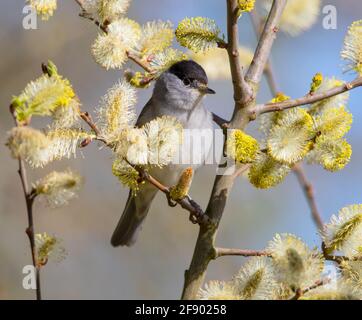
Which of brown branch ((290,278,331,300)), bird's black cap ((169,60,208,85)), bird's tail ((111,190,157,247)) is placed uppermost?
bird's black cap ((169,60,208,85))

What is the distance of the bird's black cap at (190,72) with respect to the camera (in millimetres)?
4152

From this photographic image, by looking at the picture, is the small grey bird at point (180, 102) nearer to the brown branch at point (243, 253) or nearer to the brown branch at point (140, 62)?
the brown branch at point (140, 62)

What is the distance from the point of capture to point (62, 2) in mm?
6441

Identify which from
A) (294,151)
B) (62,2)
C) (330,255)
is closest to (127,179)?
(294,151)

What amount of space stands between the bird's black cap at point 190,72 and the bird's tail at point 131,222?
43.9 inches

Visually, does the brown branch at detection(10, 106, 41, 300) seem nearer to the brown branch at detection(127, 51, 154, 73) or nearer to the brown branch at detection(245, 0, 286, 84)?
the brown branch at detection(127, 51, 154, 73)

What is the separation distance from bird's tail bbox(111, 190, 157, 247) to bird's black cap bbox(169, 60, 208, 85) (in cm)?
112

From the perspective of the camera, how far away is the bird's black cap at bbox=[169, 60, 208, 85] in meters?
4.15

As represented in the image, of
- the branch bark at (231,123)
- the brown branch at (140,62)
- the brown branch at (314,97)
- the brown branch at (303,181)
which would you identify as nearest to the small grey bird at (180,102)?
the brown branch at (303,181)

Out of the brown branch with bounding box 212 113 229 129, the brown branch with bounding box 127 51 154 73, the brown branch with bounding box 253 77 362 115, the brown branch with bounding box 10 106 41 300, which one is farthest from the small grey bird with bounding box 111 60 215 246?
the brown branch with bounding box 10 106 41 300

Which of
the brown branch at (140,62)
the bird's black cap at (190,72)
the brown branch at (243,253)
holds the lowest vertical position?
the brown branch at (243,253)

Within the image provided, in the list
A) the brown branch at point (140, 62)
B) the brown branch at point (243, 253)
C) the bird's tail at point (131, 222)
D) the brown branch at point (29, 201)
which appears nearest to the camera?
the brown branch at point (29, 201)
